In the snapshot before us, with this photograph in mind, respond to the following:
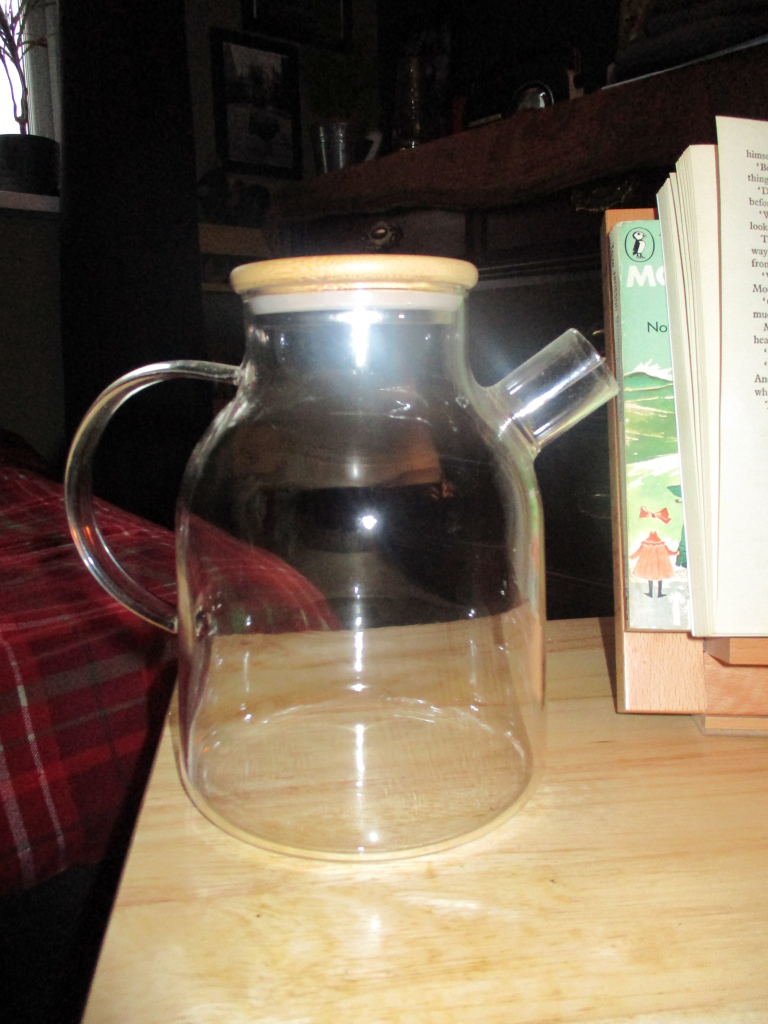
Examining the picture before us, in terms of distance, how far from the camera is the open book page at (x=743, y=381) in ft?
1.33

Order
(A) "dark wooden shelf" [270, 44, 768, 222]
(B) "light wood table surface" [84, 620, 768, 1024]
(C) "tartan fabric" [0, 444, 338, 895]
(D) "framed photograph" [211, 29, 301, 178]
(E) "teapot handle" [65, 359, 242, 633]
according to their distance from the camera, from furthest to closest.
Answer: (D) "framed photograph" [211, 29, 301, 178] → (A) "dark wooden shelf" [270, 44, 768, 222] → (C) "tartan fabric" [0, 444, 338, 895] → (E) "teapot handle" [65, 359, 242, 633] → (B) "light wood table surface" [84, 620, 768, 1024]

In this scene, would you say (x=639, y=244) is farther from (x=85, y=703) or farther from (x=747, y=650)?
(x=85, y=703)

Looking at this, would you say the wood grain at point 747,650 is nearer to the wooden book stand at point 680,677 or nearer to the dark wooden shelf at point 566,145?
the wooden book stand at point 680,677

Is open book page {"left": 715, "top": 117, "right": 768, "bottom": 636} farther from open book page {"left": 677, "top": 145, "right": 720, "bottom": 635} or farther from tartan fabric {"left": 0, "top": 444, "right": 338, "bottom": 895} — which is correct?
tartan fabric {"left": 0, "top": 444, "right": 338, "bottom": 895}

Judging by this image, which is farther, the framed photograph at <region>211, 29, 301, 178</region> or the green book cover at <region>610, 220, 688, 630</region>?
the framed photograph at <region>211, 29, 301, 178</region>

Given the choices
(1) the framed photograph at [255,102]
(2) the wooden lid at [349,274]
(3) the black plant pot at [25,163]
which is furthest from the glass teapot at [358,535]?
(1) the framed photograph at [255,102]

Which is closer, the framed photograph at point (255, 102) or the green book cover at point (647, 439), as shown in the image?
the green book cover at point (647, 439)

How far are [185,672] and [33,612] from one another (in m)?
0.33

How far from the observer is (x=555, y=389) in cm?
40

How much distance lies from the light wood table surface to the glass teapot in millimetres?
19

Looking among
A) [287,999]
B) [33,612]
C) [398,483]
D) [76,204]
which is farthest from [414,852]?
[76,204]

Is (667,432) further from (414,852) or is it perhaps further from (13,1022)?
(13,1022)

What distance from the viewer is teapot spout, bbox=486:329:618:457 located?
40 cm

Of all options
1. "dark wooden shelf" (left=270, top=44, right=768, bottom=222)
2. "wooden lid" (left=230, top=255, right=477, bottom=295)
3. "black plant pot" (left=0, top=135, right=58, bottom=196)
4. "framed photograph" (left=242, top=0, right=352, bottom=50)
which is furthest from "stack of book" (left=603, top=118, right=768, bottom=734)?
"framed photograph" (left=242, top=0, right=352, bottom=50)
